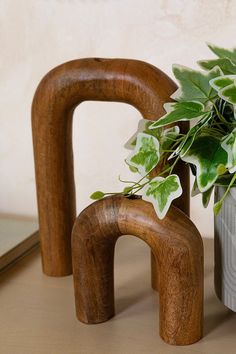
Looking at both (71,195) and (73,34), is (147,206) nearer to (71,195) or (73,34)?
(71,195)

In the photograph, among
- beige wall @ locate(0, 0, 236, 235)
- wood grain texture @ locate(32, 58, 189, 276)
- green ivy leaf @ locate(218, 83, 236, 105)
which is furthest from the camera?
beige wall @ locate(0, 0, 236, 235)

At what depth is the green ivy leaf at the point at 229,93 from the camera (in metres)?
0.48

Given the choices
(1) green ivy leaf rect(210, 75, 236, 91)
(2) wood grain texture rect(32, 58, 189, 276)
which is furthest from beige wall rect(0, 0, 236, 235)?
(1) green ivy leaf rect(210, 75, 236, 91)

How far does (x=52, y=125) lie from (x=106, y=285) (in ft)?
0.63

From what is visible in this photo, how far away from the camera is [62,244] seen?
0.69 meters

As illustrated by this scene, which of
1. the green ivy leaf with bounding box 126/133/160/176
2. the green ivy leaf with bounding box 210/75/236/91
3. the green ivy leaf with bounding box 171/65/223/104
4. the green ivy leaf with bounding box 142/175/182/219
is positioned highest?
the green ivy leaf with bounding box 210/75/236/91

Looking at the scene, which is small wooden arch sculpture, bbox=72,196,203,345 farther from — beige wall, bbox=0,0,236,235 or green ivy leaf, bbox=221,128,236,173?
beige wall, bbox=0,0,236,235

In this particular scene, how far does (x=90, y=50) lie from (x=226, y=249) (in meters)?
0.42

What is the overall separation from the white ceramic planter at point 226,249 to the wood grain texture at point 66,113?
0.07 metres

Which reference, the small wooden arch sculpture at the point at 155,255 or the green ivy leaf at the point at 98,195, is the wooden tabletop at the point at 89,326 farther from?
the green ivy leaf at the point at 98,195

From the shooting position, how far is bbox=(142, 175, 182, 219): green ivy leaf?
0.50 m

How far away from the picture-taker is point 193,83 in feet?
1.76

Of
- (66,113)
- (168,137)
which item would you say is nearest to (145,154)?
(168,137)

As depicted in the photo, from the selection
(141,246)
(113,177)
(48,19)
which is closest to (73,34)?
(48,19)
